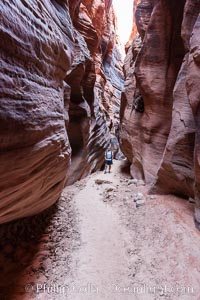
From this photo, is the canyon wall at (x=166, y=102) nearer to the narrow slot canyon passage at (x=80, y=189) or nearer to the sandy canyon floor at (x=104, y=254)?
the narrow slot canyon passage at (x=80, y=189)

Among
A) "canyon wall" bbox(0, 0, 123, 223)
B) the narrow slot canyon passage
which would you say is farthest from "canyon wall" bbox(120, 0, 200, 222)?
"canyon wall" bbox(0, 0, 123, 223)

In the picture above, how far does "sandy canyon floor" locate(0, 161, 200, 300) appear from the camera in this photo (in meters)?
3.72

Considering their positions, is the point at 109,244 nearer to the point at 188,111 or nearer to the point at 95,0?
the point at 188,111

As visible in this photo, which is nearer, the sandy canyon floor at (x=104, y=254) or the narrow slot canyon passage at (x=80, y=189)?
the narrow slot canyon passage at (x=80, y=189)

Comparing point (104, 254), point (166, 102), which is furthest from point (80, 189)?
point (166, 102)

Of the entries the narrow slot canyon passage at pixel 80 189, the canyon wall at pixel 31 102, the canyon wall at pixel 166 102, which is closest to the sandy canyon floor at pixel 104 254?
the narrow slot canyon passage at pixel 80 189

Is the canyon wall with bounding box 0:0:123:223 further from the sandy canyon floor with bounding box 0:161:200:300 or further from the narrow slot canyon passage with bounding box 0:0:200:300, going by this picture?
the sandy canyon floor with bounding box 0:161:200:300

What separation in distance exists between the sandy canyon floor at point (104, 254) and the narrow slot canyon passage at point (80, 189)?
2 centimetres

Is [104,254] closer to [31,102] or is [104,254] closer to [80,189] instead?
[31,102]

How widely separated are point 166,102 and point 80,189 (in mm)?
5673

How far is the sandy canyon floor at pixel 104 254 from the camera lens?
3717mm

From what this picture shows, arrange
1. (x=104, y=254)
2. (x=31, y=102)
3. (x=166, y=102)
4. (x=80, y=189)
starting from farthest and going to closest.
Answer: (x=80, y=189), (x=166, y=102), (x=104, y=254), (x=31, y=102)

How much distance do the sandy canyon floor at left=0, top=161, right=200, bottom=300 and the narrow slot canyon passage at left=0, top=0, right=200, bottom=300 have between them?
0.02 meters

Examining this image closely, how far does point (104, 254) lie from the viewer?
463 cm
